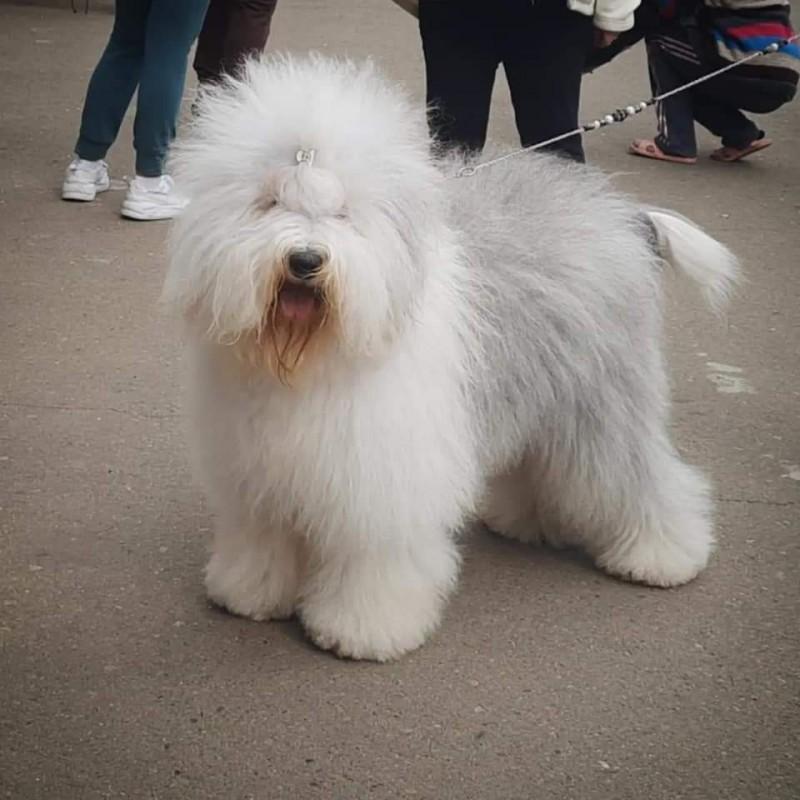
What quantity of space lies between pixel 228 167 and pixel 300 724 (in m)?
1.21

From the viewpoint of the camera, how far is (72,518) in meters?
3.62

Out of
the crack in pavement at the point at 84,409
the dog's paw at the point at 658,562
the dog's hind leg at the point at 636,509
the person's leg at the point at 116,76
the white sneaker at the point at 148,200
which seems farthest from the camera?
the white sneaker at the point at 148,200

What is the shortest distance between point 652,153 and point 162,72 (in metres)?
3.17

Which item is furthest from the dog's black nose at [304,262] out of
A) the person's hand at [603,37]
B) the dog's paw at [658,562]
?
the person's hand at [603,37]

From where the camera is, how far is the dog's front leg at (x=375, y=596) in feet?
9.93

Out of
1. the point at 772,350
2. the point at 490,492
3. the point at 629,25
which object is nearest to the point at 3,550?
the point at 490,492

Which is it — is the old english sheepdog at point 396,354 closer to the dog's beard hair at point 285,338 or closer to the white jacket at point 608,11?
the dog's beard hair at point 285,338

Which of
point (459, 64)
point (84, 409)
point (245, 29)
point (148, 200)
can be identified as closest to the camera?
point (459, 64)

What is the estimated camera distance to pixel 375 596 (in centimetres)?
305

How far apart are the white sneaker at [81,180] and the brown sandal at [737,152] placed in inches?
141

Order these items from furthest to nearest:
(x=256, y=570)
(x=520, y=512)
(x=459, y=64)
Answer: (x=459, y=64), (x=520, y=512), (x=256, y=570)

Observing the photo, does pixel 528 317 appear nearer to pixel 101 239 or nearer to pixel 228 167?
pixel 228 167

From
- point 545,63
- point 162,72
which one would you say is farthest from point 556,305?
point 162,72

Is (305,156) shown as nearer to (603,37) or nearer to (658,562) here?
(658,562)
